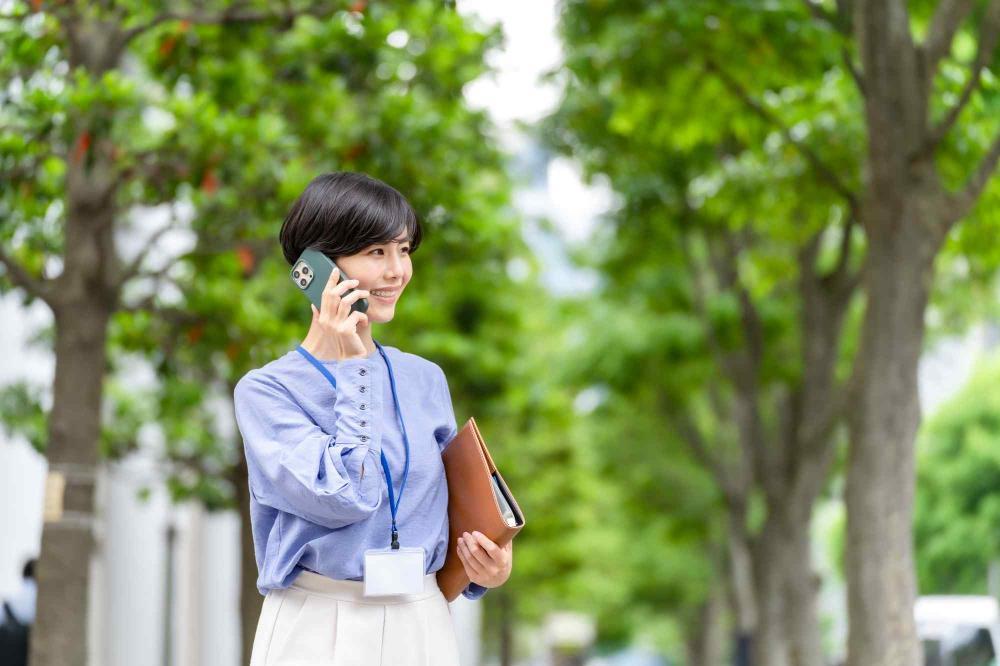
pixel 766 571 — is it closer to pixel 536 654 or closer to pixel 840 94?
pixel 840 94

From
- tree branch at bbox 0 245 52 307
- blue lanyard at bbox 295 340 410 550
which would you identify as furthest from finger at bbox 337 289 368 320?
tree branch at bbox 0 245 52 307

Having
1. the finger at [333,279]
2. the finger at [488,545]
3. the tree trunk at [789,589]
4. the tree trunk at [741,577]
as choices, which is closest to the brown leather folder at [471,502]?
the finger at [488,545]

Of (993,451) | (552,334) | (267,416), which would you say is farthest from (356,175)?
(993,451)

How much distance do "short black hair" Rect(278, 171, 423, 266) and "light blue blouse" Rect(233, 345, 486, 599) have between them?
0.74 feet

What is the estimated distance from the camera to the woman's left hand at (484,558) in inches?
115

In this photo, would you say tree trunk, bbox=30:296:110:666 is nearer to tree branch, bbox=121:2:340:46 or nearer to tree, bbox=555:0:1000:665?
tree branch, bbox=121:2:340:46

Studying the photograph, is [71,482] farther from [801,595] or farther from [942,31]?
[801,595]

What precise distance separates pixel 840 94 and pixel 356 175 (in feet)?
31.8

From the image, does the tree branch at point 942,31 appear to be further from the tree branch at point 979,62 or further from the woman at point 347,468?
the woman at point 347,468

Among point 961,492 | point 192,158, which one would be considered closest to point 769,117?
point 192,158

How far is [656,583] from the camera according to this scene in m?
32.0

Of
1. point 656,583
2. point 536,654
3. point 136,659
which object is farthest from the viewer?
point 536,654

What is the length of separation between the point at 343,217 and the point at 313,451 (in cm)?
48

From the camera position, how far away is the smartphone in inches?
114
